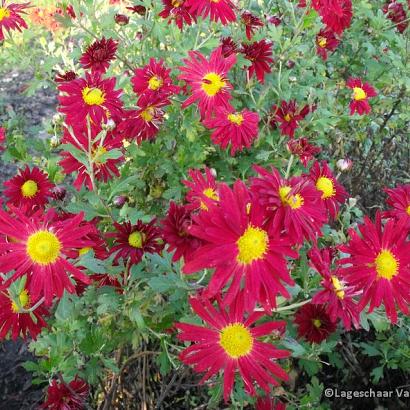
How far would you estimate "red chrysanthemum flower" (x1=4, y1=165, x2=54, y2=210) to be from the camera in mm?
1383

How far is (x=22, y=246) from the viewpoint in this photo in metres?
0.98

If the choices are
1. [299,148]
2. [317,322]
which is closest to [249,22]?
[299,148]

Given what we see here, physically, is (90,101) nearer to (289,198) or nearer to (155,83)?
(155,83)

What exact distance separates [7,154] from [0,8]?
616 mm

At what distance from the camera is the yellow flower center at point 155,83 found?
1468mm

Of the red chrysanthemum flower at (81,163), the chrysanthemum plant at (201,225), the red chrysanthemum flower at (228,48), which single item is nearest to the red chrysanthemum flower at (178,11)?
the chrysanthemum plant at (201,225)

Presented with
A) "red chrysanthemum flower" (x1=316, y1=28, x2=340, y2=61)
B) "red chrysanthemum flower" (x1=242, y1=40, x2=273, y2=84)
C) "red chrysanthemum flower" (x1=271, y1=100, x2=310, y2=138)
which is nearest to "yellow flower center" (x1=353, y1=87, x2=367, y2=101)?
"red chrysanthemum flower" (x1=316, y1=28, x2=340, y2=61)

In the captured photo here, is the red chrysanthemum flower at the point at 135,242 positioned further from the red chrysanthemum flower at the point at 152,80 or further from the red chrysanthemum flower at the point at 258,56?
the red chrysanthemum flower at the point at 258,56

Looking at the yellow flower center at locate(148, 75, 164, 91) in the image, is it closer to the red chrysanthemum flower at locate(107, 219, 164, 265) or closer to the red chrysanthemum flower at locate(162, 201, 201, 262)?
the red chrysanthemum flower at locate(107, 219, 164, 265)

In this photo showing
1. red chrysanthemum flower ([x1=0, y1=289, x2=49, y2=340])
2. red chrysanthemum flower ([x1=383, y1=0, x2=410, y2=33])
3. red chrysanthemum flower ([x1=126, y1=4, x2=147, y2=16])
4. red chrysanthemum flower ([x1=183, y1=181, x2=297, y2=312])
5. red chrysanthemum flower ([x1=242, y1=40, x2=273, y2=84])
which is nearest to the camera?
red chrysanthemum flower ([x1=183, y1=181, x2=297, y2=312])

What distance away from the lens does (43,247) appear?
0.97 metres

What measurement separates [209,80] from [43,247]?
2.47ft

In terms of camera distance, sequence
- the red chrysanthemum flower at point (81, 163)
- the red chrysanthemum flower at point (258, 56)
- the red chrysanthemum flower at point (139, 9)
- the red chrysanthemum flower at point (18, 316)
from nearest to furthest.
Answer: the red chrysanthemum flower at point (18, 316), the red chrysanthemum flower at point (81, 163), the red chrysanthemum flower at point (258, 56), the red chrysanthemum flower at point (139, 9)

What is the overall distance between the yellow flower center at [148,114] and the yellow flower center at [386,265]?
2.43 ft
